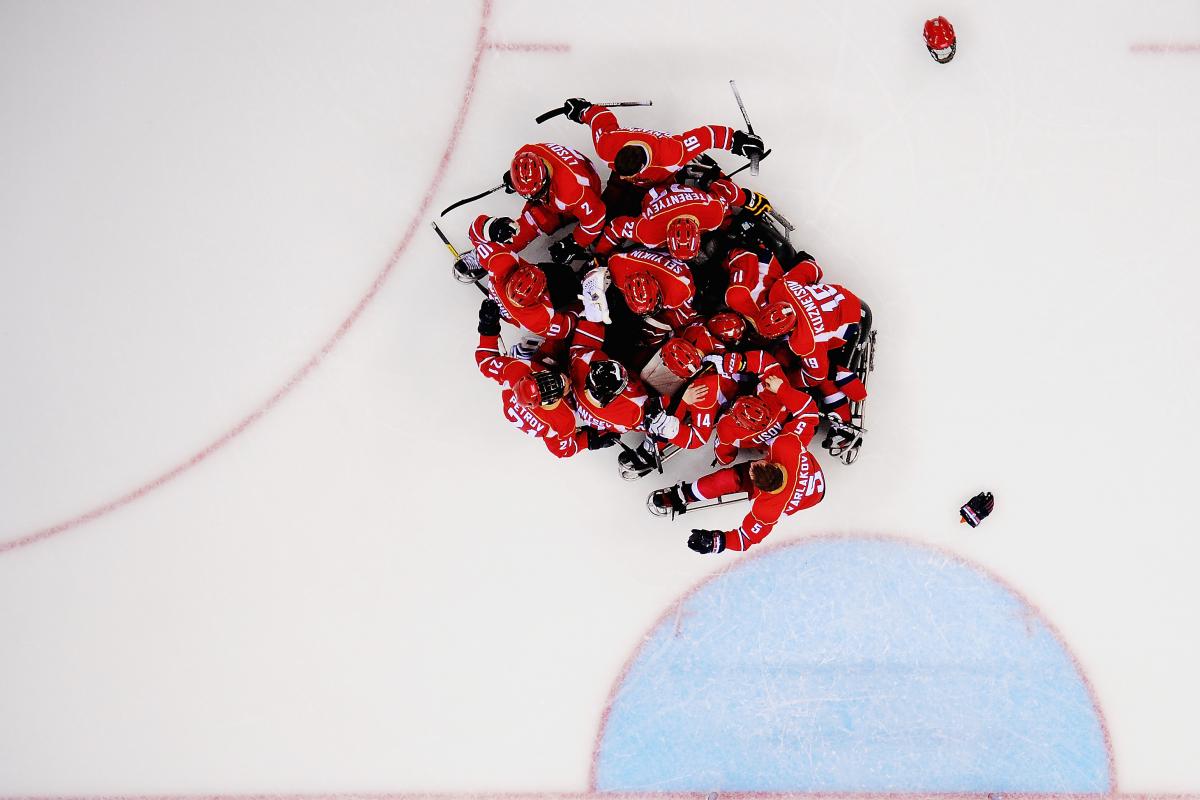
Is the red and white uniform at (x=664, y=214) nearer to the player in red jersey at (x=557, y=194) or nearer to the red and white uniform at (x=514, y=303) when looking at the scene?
the player in red jersey at (x=557, y=194)

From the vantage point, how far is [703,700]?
4.14 meters

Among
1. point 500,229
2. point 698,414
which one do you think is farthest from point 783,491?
point 500,229

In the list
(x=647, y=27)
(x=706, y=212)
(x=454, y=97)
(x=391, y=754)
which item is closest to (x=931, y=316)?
(x=706, y=212)

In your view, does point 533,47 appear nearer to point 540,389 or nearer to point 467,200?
point 467,200

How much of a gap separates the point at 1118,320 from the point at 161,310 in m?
4.98

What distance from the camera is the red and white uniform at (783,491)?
11.4ft

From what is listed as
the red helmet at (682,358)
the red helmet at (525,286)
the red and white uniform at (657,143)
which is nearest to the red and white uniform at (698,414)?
the red helmet at (682,358)

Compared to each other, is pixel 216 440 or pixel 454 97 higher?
pixel 454 97

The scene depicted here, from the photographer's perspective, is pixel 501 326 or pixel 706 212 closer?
pixel 706 212

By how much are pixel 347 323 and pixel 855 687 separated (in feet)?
10.6

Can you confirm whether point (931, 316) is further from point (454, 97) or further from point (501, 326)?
point (454, 97)

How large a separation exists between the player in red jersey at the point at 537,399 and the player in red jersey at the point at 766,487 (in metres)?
0.58

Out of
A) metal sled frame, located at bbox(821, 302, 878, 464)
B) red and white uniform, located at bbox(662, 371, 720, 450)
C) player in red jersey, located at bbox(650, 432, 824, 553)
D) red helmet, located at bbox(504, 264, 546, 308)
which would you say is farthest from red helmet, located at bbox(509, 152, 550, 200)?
metal sled frame, located at bbox(821, 302, 878, 464)

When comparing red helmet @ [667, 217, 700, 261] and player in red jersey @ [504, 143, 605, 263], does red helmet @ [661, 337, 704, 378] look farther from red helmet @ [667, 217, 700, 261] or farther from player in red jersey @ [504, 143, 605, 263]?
player in red jersey @ [504, 143, 605, 263]
